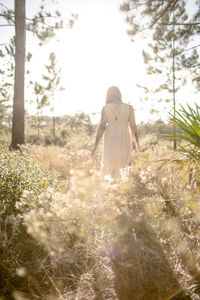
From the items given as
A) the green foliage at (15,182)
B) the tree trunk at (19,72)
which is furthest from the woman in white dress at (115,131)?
the tree trunk at (19,72)

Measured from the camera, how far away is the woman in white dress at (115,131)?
4.05 m

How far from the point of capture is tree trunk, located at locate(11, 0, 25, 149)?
719 cm

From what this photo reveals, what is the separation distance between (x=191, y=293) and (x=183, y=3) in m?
6.93

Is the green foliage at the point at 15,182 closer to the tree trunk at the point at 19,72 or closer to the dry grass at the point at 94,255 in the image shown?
the dry grass at the point at 94,255

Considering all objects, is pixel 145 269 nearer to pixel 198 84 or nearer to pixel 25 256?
pixel 25 256

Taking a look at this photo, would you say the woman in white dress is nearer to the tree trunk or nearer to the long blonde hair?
the long blonde hair

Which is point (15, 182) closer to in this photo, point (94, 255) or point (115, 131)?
point (94, 255)

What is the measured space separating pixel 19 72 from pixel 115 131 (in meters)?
4.63

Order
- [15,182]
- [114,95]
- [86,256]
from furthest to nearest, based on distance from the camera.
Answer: [114,95]
[15,182]
[86,256]

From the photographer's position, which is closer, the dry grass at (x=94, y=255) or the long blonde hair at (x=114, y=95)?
the dry grass at (x=94, y=255)

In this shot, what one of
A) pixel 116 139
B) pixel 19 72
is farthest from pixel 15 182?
Result: pixel 19 72

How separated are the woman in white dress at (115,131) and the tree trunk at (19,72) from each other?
3.88m

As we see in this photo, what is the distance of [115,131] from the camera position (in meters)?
4.15

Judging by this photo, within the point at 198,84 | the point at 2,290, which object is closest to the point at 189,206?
the point at 2,290
